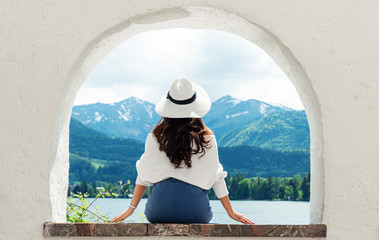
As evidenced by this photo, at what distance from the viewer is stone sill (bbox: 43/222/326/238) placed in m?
2.42

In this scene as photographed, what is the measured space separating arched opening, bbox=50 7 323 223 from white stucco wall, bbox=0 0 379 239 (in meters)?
0.02

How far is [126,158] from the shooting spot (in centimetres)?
3222

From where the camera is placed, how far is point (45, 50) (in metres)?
2.54

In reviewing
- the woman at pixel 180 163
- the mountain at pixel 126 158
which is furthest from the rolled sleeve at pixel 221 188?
the mountain at pixel 126 158

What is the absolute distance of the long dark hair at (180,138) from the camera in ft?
8.04

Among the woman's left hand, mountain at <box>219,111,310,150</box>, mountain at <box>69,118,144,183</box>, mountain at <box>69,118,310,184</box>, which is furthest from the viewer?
mountain at <box>219,111,310,150</box>

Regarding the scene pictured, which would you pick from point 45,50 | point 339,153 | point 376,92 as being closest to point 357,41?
point 376,92

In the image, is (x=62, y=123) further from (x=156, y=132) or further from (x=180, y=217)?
(x=180, y=217)

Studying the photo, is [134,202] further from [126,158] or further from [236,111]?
[236,111]

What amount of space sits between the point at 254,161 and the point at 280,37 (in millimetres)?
32441

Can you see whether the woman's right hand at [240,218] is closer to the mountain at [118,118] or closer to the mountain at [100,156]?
the mountain at [100,156]

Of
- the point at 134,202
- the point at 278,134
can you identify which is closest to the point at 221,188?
the point at 134,202

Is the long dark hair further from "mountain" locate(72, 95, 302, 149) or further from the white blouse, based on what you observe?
"mountain" locate(72, 95, 302, 149)

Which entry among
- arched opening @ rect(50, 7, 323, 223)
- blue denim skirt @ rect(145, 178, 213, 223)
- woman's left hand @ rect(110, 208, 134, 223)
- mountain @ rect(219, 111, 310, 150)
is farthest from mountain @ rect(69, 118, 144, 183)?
blue denim skirt @ rect(145, 178, 213, 223)
